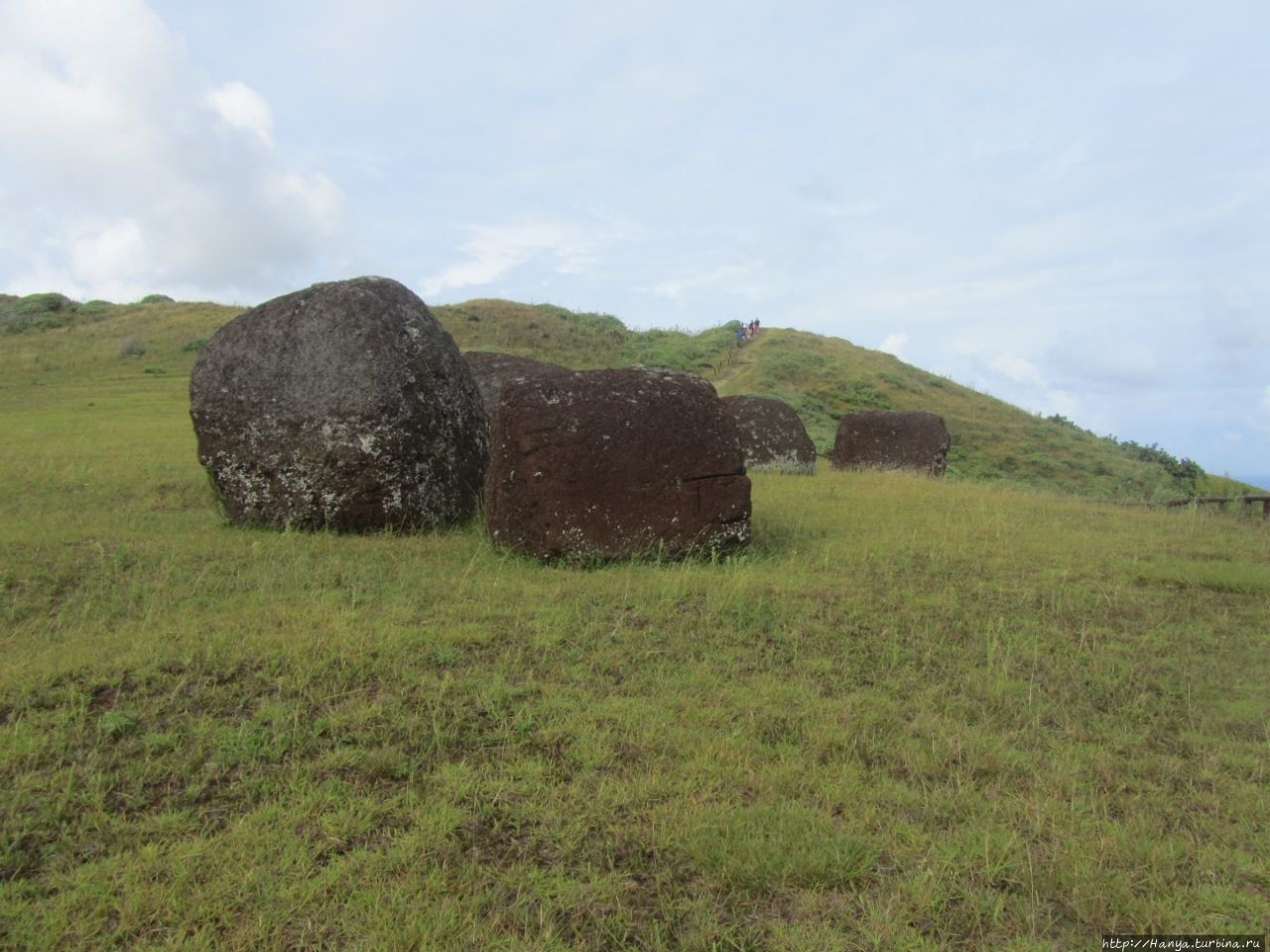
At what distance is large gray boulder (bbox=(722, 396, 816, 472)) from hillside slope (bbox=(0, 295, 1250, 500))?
7.63m

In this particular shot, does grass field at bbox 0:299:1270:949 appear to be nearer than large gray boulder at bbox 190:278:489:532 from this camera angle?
Yes

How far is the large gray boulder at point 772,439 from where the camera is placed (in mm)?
18297

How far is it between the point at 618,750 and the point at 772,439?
14530 mm

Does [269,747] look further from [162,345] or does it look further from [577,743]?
[162,345]

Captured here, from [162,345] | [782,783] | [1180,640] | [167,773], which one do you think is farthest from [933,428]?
[162,345]

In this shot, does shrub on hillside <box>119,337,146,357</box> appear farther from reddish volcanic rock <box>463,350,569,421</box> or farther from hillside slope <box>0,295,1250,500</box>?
reddish volcanic rock <box>463,350,569,421</box>

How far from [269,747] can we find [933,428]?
59.4 ft

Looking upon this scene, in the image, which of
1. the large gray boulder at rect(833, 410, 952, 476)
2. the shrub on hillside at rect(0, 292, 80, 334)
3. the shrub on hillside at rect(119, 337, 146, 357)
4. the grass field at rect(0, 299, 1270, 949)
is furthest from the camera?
the shrub on hillside at rect(0, 292, 80, 334)

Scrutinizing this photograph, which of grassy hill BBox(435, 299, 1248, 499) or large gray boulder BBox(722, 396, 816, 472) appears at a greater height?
grassy hill BBox(435, 299, 1248, 499)

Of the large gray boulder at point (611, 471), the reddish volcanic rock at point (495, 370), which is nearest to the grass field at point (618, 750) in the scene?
the large gray boulder at point (611, 471)

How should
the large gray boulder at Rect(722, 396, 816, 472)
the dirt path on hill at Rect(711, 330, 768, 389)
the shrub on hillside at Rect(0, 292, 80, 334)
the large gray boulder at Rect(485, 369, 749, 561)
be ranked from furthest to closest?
the dirt path on hill at Rect(711, 330, 768, 389)
the shrub on hillside at Rect(0, 292, 80, 334)
the large gray boulder at Rect(722, 396, 816, 472)
the large gray boulder at Rect(485, 369, 749, 561)

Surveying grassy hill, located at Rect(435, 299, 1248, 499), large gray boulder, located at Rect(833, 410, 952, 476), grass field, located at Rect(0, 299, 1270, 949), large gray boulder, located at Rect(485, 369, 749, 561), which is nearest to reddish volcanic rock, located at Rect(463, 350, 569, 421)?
large gray boulder, located at Rect(485, 369, 749, 561)

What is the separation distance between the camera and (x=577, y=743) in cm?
450

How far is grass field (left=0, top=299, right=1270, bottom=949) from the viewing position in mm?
3311
